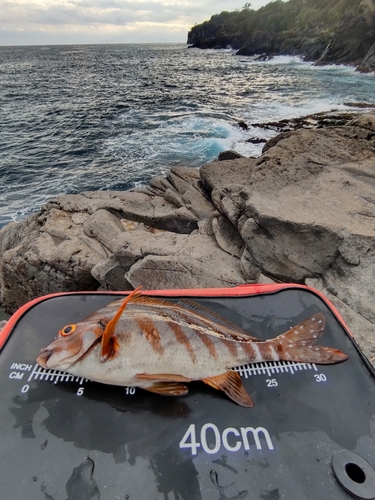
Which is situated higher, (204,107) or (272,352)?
(272,352)

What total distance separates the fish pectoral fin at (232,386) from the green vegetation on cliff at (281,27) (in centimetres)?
6422

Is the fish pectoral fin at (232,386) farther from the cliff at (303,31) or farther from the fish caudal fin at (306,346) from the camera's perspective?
the cliff at (303,31)

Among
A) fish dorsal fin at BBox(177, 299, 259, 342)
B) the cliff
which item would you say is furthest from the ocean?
the cliff

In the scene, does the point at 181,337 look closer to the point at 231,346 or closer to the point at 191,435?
the point at 231,346

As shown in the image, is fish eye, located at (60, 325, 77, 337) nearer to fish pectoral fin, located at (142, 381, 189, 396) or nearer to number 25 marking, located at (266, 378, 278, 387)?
fish pectoral fin, located at (142, 381, 189, 396)

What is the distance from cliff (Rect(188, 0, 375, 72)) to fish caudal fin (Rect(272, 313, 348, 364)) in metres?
45.5

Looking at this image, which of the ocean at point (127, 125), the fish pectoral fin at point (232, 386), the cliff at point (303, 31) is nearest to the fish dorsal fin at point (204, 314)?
the fish pectoral fin at point (232, 386)

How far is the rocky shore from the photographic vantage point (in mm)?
4391

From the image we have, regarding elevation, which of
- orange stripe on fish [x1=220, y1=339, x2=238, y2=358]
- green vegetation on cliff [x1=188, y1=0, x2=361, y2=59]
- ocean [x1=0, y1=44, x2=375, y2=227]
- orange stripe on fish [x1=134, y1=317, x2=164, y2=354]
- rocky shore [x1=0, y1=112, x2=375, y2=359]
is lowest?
ocean [x1=0, y1=44, x2=375, y2=227]

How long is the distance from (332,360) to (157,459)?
4.10 ft

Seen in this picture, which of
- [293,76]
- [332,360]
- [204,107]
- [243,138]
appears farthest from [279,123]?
[293,76]

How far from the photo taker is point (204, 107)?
25.1 metres

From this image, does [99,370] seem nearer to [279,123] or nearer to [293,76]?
[279,123]

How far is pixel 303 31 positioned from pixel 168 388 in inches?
3605
